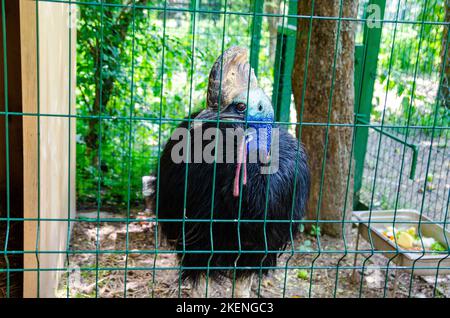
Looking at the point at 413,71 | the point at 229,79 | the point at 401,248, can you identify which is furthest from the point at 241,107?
the point at 413,71

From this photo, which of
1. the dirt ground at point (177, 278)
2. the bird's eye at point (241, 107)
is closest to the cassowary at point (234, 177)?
the bird's eye at point (241, 107)

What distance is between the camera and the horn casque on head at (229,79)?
294 cm

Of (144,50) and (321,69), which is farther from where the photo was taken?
(144,50)

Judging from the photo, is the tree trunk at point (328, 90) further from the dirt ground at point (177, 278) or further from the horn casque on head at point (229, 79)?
the horn casque on head at point (229, 79)

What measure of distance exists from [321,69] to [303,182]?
43.8 inches

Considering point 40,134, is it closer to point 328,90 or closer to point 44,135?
point 44,135

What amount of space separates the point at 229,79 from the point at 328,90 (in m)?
1.40

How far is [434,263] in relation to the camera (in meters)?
3.41

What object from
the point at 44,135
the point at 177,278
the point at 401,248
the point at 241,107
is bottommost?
the point at 177,278

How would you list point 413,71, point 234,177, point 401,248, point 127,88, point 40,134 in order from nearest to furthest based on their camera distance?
point 40,134, point 234,177, point 401,248, point 127,88, point 413,71

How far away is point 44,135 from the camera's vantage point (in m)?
2.91
